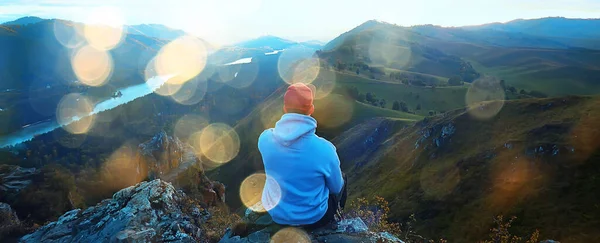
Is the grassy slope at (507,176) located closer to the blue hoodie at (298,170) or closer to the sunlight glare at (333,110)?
the blue hoodie at (298,170)

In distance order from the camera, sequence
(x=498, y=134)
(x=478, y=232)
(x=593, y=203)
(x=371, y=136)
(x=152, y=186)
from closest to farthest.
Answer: (x=152, y=186), (x=593, y=203), (x=478, y=232), (x=498, y=134), (x=371, y=136)

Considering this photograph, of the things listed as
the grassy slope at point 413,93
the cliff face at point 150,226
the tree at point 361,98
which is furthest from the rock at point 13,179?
the grassy slope at point 413,93

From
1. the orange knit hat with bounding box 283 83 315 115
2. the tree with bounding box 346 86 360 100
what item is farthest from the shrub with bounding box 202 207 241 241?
the tree with bounding box 346 86 360 100

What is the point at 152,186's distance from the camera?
1232 cm

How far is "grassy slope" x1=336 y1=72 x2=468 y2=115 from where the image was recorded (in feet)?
424

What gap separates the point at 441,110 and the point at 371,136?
2228 inches

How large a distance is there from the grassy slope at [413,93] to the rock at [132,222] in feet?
394

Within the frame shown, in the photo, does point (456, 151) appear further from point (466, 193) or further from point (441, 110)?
point (441, 110)

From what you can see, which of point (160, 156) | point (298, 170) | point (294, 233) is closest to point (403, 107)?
point (160, 156)

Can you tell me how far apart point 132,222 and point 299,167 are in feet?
21.9

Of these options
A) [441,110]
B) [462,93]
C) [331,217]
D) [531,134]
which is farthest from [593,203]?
[462,93]

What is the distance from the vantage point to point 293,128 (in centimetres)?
592

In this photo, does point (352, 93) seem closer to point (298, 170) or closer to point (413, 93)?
point (413, 93)

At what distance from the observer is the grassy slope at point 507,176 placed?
3344cm
